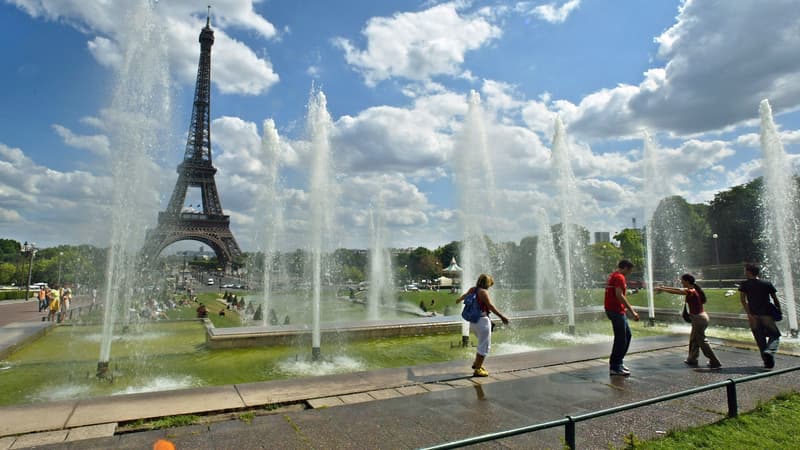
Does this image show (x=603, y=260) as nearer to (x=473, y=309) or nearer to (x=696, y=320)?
(x=696, y=320)

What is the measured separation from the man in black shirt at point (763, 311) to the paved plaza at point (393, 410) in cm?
67

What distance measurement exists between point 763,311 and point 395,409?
6766 millimetres

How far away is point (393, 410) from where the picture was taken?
5.34m

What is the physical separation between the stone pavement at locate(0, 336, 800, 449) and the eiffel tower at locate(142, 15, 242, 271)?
67998mm

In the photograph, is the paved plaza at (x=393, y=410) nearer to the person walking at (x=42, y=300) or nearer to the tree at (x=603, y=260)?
the person walking at (x=42, y=300)

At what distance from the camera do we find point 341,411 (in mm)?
5277

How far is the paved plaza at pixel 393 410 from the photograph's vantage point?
4.49m

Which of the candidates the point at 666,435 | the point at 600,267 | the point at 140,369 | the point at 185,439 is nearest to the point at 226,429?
the point at 185,439

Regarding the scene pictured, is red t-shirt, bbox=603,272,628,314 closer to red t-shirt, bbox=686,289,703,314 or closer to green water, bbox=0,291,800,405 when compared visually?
red t-shirt, bbox=686,289,703,314

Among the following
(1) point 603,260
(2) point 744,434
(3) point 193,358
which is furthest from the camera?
(1) point 603,260

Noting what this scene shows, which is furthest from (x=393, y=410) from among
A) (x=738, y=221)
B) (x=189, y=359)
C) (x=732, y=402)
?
(x=738, y=221)

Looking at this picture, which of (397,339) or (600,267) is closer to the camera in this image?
(397,339)

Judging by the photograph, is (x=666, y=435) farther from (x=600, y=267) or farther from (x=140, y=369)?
(x=600, y=267)

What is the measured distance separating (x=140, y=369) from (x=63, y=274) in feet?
246
